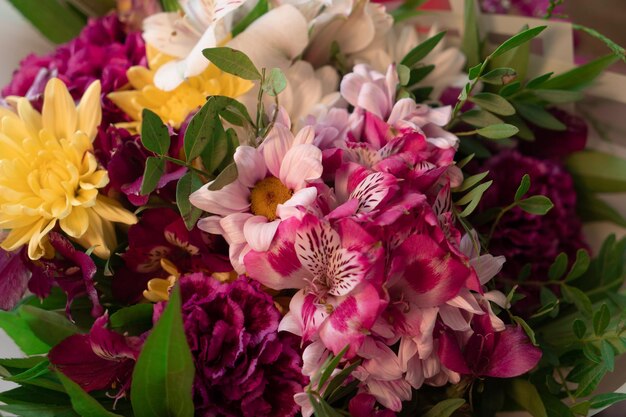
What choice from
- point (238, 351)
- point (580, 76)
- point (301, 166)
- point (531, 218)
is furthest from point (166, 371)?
point (580, 76)

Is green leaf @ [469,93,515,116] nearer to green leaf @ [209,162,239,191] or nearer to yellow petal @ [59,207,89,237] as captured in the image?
green leaf @ [209,162,239,191]

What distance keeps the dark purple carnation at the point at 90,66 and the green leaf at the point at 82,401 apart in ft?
0.77

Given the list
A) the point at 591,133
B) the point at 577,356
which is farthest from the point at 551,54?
the point at 577,356

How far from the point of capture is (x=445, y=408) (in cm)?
45

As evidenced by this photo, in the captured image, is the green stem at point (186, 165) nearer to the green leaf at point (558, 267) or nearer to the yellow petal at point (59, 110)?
the yellow petal at point (59, 110)

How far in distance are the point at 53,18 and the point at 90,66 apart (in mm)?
175

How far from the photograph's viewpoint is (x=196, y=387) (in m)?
0.42

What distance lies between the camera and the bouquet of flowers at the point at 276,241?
410 millimetres

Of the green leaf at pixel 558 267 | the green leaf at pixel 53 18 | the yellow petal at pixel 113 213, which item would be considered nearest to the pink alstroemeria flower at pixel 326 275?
the yellow petal at pixel 113 213

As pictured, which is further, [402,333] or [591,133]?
[591,133]

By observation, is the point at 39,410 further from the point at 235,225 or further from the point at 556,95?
the point at 556,95

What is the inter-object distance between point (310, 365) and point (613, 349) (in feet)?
0.75

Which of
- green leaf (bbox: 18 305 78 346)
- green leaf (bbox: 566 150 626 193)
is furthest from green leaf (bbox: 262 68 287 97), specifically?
green leaf (bbox: 566 150 626 193)

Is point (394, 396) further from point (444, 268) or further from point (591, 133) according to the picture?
point (591, 133)
